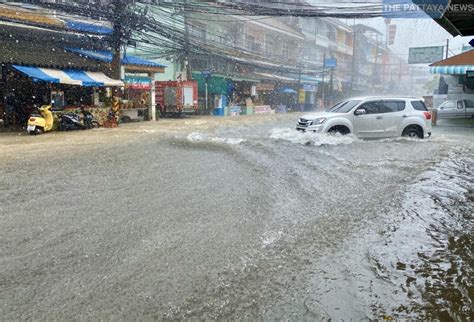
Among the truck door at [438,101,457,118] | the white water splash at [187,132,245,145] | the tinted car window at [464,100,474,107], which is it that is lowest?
the white water splash at [187,132,245,145]

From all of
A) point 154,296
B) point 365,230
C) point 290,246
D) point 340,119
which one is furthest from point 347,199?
point 340,119

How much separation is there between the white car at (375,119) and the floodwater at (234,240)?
3.37 metres

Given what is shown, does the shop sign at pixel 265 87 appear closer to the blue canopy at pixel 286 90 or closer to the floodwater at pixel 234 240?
the blue canopy at pixel 286 90

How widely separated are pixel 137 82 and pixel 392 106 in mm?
15807

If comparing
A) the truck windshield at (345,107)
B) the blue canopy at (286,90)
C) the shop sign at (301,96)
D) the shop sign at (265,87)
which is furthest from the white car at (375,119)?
the shop sign at (301,96)

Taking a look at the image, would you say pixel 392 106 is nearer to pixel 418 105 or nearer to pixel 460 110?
pixel 418 105

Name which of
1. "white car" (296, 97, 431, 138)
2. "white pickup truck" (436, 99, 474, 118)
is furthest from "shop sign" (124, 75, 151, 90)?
"white pickup truck" (436, 99, 474, 118)

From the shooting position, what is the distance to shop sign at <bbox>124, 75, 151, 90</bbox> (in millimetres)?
23562

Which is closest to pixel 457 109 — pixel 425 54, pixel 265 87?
pixel 265 87

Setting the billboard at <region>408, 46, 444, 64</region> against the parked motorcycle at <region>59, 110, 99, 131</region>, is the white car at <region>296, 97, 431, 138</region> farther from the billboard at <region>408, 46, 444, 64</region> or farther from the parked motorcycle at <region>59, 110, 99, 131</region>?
the billboard at <region>408, 46, 444, 64</region>

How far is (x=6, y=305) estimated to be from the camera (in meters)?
3.27

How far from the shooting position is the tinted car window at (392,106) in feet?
44.2

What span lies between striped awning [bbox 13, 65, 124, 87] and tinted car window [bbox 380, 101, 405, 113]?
12.9 metres

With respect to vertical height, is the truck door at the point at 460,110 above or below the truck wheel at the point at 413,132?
above
